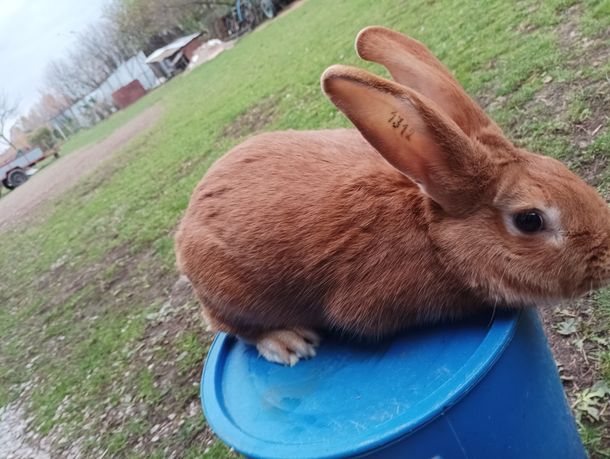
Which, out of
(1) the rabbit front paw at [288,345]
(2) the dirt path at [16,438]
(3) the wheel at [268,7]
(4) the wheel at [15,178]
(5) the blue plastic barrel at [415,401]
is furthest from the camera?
(3) the wheel at [268,7]

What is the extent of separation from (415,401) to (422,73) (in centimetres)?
101

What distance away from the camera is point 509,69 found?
15.5ft

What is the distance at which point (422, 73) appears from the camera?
5.94 ft

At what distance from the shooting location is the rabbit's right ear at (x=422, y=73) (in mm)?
1711

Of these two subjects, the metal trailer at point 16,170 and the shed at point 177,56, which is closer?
the metal trailer at point 16,170

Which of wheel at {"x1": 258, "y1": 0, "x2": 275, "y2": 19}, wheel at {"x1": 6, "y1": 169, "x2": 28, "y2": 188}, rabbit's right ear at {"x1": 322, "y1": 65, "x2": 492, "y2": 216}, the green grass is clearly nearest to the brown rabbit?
rabbit's right ear at {"x1": 322, "y1": 65, "x2": 492, "y2": 216}

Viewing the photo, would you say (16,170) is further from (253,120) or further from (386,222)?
(386,222)

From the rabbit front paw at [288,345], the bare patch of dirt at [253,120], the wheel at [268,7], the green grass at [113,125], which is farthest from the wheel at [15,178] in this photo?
the rabbit front paw at [288,345]

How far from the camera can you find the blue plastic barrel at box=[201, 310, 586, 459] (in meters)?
1.31

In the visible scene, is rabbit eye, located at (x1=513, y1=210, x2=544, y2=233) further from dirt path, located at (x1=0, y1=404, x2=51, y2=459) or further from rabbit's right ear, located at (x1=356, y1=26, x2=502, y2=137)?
dirt path, located at (x1=0, y1=404, x2=51, y2=459)

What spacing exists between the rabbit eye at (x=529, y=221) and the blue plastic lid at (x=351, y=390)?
235 millimetres

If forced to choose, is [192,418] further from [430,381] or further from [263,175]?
[430,381]

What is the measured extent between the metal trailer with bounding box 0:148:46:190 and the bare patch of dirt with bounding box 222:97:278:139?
2088 centimetres

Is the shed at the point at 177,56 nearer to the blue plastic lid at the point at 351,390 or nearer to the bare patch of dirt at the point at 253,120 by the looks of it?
the bare patch of dirt at the point at 253,120
